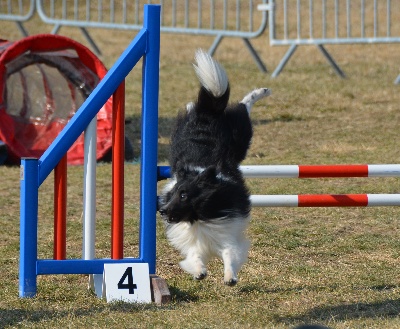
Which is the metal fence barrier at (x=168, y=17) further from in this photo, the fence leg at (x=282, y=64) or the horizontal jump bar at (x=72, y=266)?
the horizontal jump bar at (x=72, y=266)

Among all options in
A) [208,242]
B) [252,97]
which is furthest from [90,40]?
[208,242]

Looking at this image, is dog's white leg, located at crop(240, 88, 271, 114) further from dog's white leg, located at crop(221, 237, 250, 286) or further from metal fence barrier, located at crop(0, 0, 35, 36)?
metal fence barrier, located at crop(0, 0, 35, 36)

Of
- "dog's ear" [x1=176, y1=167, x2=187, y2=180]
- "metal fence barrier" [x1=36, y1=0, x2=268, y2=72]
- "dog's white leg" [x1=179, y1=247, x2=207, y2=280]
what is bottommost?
"dog's white leg" [x1=179, y1=247, x2=207, y2=280]

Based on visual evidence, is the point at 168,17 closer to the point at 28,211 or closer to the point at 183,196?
the point at 28,211

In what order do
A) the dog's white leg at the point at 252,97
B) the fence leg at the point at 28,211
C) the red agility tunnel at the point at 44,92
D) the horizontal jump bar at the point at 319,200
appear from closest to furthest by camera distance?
1. the fence leg at the point at 28,211
2. the horizontal jump bar at the point at 319,200
3. the dog's white leg at the point at 252,97
4. the red agility tunnel at the point at 44,92

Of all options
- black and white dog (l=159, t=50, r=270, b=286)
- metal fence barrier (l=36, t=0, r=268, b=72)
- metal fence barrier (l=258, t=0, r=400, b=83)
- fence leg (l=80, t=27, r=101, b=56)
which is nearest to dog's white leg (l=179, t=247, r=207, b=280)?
black and white dog (l=159, t=50, r=270, b=286)

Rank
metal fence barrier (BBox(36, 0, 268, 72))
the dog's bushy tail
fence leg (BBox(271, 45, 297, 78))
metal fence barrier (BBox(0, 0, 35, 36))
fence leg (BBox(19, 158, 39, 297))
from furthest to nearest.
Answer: metal fence barrier (BBox(0, 0, 35, 36)), metal fence barrier (BBox(36, 0, 268, 72)), fence leg (BBox(271, 45, 297, 78)), the dog's bushy tail, fence leg (BBox(19, 158, 39, 297))

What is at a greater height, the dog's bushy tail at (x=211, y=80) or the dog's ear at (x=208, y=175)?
the dog's bushy tail at (x=211, y=80)

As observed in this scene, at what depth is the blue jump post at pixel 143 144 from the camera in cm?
471

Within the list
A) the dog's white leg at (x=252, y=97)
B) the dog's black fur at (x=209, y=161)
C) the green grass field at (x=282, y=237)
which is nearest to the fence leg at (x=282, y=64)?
the green grass field at (x=282, y=237)

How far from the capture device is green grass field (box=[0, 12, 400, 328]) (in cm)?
447

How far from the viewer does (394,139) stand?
10141 mm

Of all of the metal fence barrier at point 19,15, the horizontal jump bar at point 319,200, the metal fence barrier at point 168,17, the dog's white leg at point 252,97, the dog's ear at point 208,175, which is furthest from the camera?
the metal fence barrier at point 19,15

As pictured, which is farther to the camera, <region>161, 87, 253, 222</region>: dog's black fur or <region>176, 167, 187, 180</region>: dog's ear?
<region>176, 167, 187, 180</region>: dog's ear
